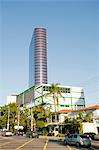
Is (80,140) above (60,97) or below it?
below

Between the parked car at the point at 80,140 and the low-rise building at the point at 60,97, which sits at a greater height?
the low-rise building at the point at 60,97

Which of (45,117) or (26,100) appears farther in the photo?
(26,100)

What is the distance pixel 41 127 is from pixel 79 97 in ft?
233

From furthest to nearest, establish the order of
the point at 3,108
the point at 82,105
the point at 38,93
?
the point at 82,105, the point at 38,93, the point at 3,108

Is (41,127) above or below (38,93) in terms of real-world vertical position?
below

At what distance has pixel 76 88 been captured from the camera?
508 feet

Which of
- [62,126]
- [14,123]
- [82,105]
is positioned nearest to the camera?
[62,126]

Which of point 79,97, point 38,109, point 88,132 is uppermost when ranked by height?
point 79,97

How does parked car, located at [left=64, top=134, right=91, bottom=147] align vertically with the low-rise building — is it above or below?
below

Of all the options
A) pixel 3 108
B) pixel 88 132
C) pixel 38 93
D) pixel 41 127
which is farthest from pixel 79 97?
pixel 88 132

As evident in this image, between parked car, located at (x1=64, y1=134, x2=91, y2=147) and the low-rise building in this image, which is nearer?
parked car, located at (x1=64, y1=134, x2=91, y2=147)

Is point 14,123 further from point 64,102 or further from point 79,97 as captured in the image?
point 79,97

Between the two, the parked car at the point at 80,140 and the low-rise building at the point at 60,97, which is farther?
the low-rise building at the point at 60,97

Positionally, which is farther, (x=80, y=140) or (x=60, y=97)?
(x=60, y=97)
